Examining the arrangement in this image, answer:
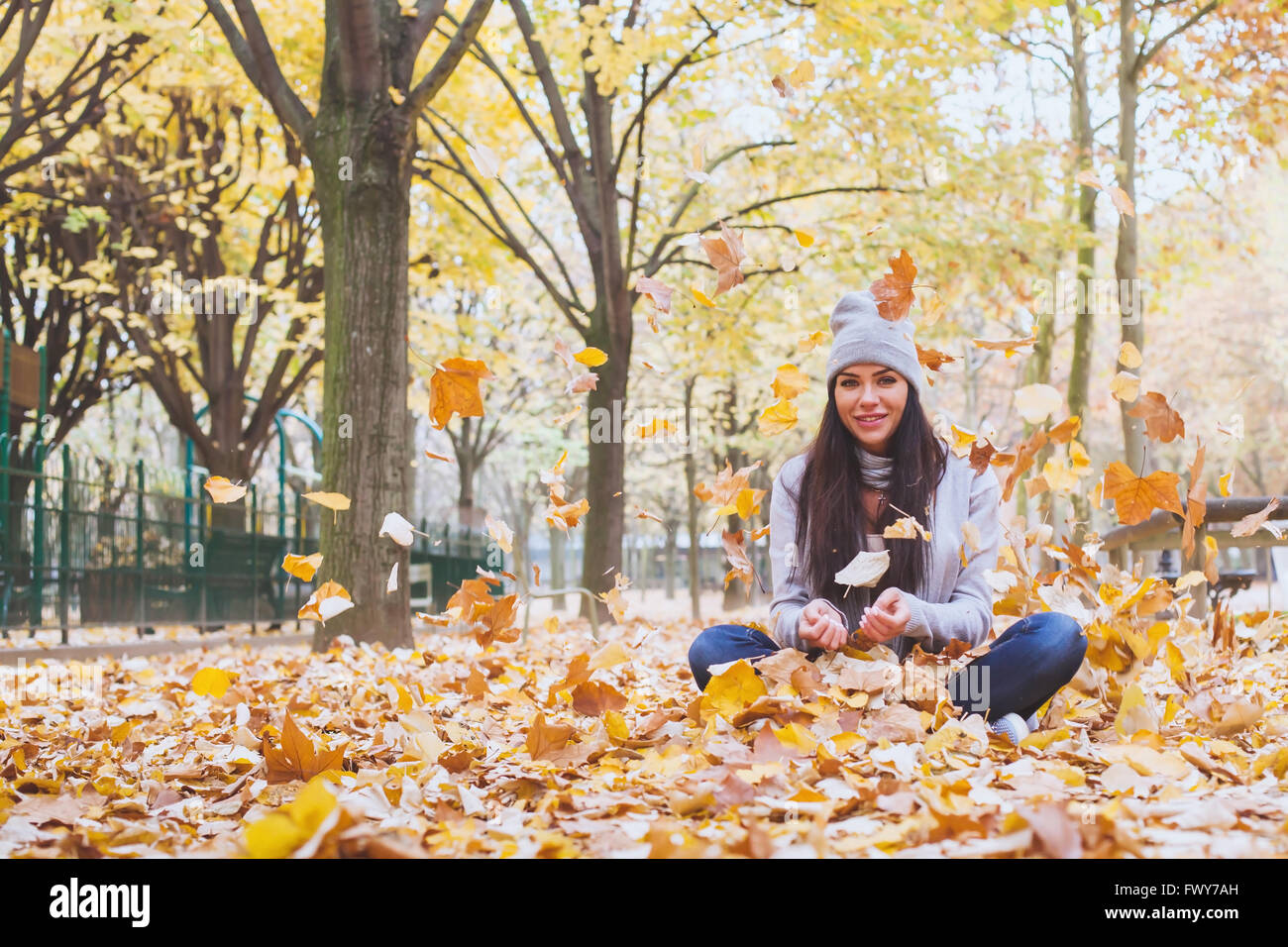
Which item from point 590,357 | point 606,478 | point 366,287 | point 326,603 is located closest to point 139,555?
point 606,478

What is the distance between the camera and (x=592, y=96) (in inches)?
381

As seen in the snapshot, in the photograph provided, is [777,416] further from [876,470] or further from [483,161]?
[483,161]

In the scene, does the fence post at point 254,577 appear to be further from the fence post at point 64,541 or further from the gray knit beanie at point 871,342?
the gray knit beanie at point 871,342

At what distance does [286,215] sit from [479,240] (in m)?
2.97

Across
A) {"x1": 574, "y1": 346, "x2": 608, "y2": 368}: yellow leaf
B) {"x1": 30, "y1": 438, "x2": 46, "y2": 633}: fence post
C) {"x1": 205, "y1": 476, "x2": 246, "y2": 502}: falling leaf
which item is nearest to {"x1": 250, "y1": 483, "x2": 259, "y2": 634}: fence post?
{"x1": 30, "y1": 438, "x2": 46, "y2": 633}: fence post

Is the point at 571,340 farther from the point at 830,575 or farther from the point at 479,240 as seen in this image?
the point at 830,575

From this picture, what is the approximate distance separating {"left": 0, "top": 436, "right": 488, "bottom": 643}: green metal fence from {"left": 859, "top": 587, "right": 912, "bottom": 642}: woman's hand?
436cm

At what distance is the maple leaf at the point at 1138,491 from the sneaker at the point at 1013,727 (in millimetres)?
703

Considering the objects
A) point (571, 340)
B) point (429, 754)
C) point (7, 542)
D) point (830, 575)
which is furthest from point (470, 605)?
point (571, 340)

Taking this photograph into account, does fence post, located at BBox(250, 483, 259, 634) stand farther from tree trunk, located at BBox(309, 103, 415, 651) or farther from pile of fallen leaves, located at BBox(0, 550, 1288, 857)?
pile of fallen leaves, located at BBox(0, 550, 1288, 857)

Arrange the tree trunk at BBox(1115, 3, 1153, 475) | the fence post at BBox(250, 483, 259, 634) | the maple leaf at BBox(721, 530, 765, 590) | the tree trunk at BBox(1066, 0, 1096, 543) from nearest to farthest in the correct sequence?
1. the maple leaf at BBox(721, 530, 765, 590)
2. the tree trunk at BBox(1115, 3, 1153, 475)
3. the tree trunk at BBox(1066, 0, 1096, 543)
4. the fence post at BBox(250, 483, 259, 634)

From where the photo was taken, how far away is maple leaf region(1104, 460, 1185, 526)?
326 cm

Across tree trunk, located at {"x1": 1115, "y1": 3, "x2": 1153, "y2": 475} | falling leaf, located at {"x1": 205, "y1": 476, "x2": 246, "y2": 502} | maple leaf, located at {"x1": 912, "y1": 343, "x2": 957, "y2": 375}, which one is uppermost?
tree trunk, located at {"x1": 1115, "y1": 3, "x2": 1153, "y2": 475}

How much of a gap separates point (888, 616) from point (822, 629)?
0.59 feet
